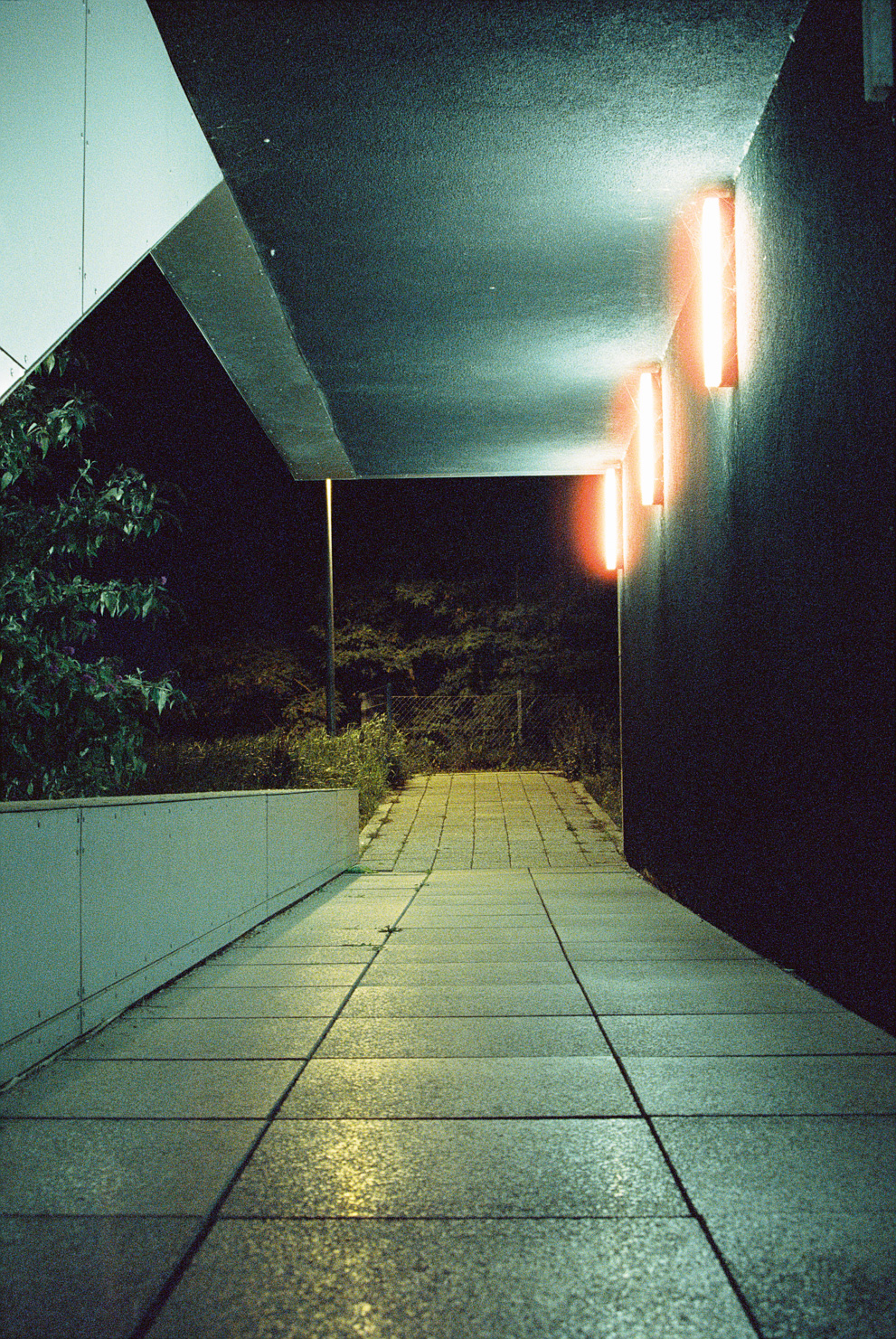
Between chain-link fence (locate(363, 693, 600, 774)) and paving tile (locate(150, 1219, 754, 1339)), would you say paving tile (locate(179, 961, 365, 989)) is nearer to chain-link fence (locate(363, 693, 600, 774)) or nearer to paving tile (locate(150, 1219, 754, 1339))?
paving tile (locate(150, 1219, 754, 1339))

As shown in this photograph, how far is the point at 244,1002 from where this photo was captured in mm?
4520

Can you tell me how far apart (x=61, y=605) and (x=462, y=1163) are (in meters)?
4.66

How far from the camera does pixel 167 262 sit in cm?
611

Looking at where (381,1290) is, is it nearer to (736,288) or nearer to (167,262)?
(736,288)

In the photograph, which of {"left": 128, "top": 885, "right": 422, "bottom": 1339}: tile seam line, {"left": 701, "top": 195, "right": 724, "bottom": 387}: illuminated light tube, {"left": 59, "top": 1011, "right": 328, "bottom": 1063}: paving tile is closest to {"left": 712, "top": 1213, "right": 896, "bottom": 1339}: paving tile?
{"left": 128, "top": 885, "right": 422, "bottom": 1339}: tile seam line

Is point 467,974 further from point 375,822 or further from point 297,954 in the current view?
point 375,822

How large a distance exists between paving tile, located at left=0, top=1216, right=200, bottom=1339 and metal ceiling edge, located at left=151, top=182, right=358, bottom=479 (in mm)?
4591

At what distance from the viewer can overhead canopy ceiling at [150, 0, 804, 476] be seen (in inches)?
161

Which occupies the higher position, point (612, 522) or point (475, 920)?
point (612, 522)

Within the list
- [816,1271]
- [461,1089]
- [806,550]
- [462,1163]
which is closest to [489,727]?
[806,550]

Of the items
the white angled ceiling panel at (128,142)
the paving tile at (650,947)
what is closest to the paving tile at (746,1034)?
the paving tile at (650,947)

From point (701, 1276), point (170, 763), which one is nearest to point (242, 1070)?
point (701, 1276)

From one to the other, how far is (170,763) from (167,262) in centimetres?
730

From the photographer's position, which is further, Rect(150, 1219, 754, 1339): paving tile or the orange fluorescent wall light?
the orange fluorescent wall light
